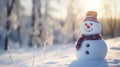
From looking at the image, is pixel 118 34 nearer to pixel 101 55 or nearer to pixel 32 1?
pixel 32 1

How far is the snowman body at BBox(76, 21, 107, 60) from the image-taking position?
7406 mm

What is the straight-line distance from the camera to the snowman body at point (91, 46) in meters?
7.41

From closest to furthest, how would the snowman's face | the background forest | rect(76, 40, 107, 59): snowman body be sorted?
1. rect(76, 40, 107, 59): snowman body
2. the snowman's face
3. the background forest

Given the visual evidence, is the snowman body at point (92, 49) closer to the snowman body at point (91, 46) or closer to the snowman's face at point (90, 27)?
the snowman body at point (91, 46)

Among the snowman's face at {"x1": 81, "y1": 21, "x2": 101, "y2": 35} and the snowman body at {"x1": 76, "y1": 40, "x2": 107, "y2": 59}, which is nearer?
the snowman body at {"x1": 76, "y1": 40, "x2": 107, "y2": 59}

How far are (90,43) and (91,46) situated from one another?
3.1 inches

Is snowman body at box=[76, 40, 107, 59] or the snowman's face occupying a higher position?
the snowman's face

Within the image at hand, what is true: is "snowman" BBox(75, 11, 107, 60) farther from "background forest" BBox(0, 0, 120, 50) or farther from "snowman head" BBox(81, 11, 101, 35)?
"background forest" BBox(0, 0, 120, 50)

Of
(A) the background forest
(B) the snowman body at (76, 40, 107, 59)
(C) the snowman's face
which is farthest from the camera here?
(A) the background forest

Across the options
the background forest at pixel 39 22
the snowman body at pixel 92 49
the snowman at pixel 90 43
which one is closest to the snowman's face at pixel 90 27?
the snowman at pixel 90 43

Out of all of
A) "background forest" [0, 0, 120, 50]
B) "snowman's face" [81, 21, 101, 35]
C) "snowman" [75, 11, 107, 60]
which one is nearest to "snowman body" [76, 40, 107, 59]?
"snowman" [75, 11, 107, 60]

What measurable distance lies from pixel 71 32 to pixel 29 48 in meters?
4.70

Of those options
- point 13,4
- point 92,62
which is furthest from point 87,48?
point 13,4

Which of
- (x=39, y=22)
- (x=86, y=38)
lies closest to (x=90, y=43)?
(x=86, y=38)
